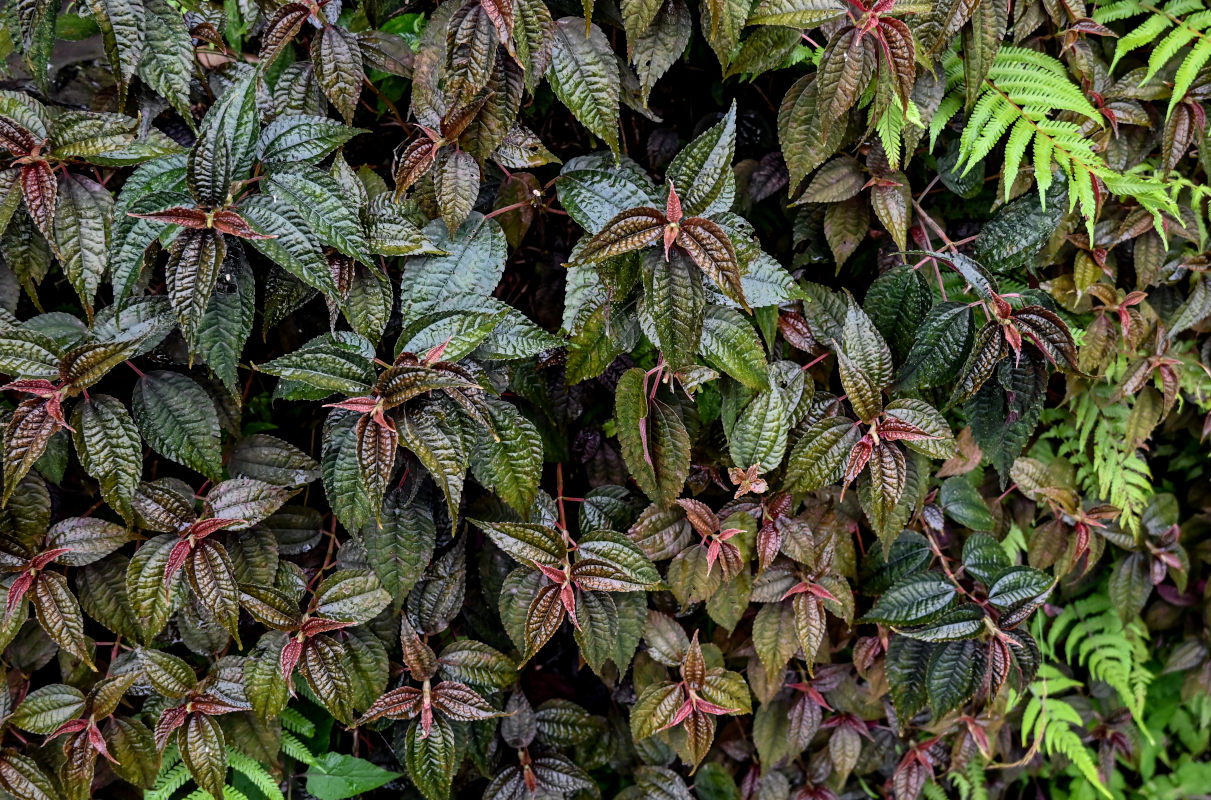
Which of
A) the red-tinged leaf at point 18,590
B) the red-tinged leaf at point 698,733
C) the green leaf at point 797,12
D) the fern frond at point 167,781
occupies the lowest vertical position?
the red-tinged leaf at point 698,733

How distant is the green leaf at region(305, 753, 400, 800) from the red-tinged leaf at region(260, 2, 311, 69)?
128 centimetres

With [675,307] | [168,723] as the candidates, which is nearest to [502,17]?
[675,307]

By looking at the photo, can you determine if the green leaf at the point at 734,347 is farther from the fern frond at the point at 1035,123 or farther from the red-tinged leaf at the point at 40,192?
the red-tinged leaf at the point at 40,192

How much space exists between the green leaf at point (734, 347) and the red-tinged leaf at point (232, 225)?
71 centimetres

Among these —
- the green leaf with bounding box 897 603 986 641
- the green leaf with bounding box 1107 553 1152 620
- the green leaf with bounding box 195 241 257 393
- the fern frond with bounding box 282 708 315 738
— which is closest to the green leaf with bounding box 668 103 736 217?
the green leaf with bounding box 195 241 257 393

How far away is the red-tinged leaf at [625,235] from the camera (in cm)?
121

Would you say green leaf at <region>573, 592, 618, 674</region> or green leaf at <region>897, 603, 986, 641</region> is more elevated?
green leaf at <region>573, 592, 618, 674</region>

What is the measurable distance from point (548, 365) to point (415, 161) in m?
0.41

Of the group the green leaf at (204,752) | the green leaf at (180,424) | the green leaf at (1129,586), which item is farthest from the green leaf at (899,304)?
the green leaf at (204,752)

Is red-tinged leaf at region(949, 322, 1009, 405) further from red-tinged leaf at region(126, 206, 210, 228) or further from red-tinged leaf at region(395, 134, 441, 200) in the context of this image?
red-tinged leaf at region(126, 206, 210, 228)

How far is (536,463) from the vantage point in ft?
4.56

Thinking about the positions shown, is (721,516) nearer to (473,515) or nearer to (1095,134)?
(473,515)

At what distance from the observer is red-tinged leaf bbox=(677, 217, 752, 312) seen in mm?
1213

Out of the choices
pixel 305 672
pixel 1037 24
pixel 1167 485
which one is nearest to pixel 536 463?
pixel 305 672
